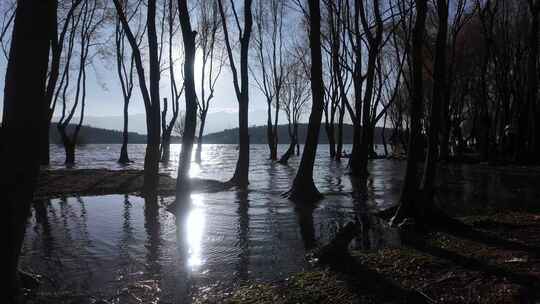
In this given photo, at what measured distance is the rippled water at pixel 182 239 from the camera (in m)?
4.28

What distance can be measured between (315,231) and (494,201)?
592cm

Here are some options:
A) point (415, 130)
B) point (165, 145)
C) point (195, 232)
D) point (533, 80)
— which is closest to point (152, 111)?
point (195, 232)

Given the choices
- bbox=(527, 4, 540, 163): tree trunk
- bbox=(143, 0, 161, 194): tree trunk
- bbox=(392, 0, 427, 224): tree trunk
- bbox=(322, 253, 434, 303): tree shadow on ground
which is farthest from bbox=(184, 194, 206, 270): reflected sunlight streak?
bbox=(527, 4, 540, 163): tree trunk

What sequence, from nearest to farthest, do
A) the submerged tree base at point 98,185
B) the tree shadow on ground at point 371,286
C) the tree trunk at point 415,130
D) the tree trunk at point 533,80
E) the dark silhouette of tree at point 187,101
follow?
1. the tree shadow on ground at point 371,286
2. the tree trunk at point 415,130
3. the dark silhouette of tree at point 187,101
4. the submerged tree base at point 98,185
5. the tree trunk at point 533,80

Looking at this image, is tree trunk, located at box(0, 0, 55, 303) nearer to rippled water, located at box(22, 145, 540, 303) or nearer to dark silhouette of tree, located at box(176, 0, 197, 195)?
rippled water, located at box(22, 145, 540, 303)

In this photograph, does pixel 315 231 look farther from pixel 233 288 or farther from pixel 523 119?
pixel 523 119

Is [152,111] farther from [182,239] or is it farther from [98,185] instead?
[182,239]

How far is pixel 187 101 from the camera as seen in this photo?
10094mm

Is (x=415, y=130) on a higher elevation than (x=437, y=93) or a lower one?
lower

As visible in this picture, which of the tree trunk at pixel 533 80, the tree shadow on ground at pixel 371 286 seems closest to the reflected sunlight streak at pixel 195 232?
the tree shadow on ground at pixel 371 286

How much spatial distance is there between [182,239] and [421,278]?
3.66 metres

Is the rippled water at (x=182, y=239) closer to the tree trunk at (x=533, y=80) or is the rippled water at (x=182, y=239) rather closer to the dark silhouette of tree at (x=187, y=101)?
the dark silhouette of tree at (x=187, y=101)

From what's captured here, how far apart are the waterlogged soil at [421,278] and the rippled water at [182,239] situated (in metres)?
0.53

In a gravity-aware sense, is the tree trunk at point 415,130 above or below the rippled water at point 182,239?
above
